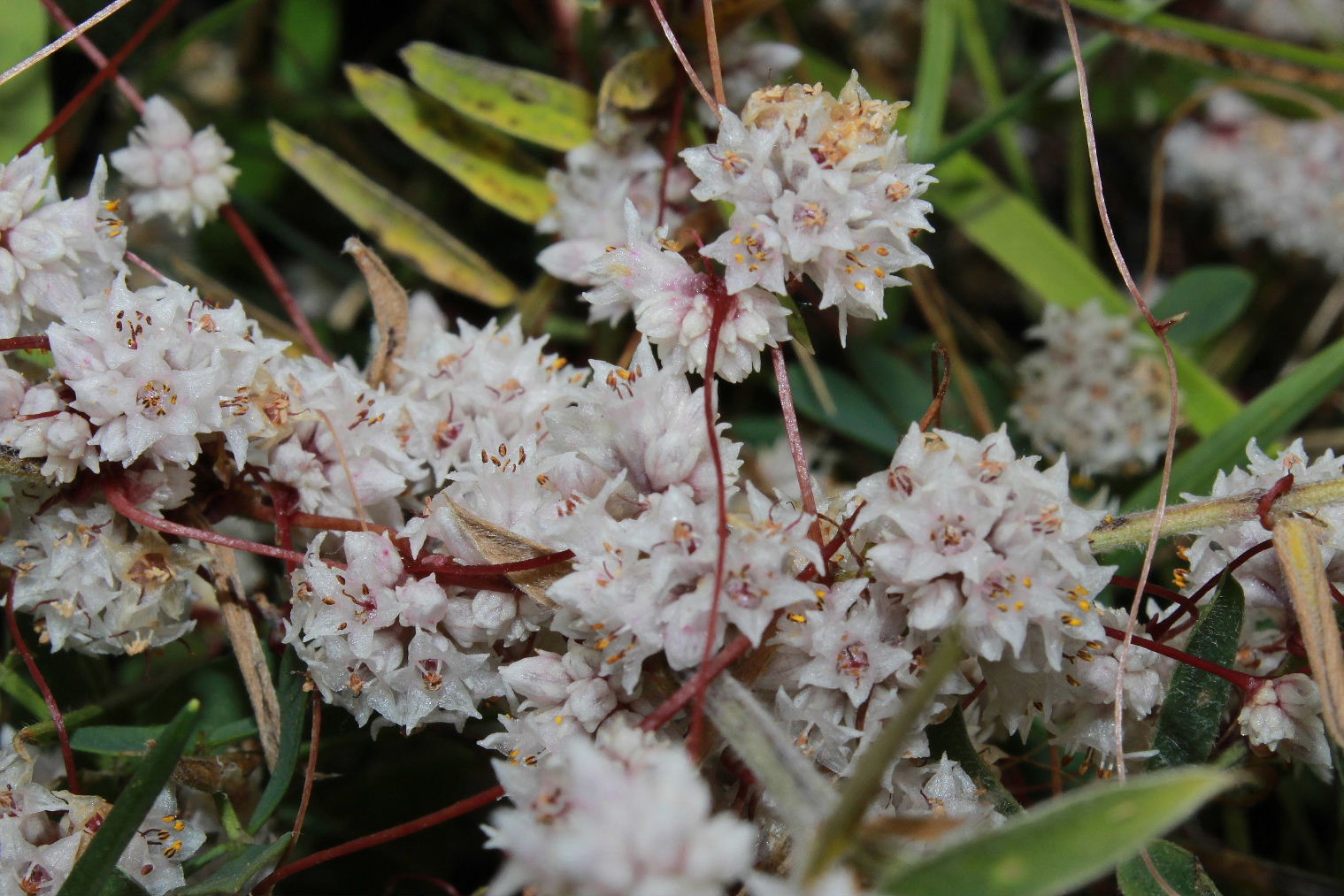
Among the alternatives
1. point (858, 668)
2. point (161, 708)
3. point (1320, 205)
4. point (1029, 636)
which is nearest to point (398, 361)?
point (161, 708)

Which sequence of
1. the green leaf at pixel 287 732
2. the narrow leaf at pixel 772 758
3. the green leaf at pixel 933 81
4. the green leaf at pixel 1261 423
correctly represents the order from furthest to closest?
1. the green leaf at pixel 933 81
2. the green leaf at pixel 1261 423
3. the green leaf at pixel 287 732
4. the narrow leaf at pixel 772 758

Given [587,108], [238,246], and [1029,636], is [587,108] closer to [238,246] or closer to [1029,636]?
[238,246]

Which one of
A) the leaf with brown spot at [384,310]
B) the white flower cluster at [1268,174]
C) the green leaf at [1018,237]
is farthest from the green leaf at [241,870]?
the white flower cluster at [1268,174]

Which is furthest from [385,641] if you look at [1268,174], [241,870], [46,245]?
[1268,174]

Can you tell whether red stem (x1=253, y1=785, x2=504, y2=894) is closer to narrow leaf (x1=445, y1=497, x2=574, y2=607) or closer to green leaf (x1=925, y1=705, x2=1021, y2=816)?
narrow leaf (x1=445, y1=497, x2=574, y2=607)

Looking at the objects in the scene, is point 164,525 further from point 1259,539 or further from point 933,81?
point 933,81

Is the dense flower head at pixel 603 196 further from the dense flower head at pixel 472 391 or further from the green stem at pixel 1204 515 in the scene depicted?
the green stem at pixel 1204 515
